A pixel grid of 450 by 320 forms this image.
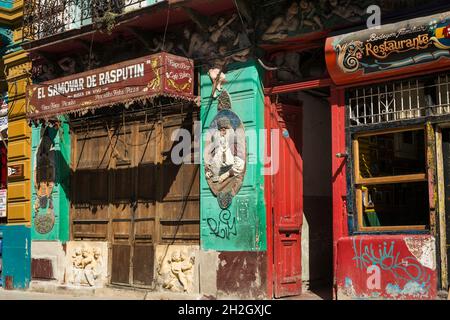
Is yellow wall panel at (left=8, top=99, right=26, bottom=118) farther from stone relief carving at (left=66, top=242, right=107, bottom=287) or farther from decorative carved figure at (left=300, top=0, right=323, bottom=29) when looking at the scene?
decorative carved figure at (left=300, top=0, right=323, bottom=29)

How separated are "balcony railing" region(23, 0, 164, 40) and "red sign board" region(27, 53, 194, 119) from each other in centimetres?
132

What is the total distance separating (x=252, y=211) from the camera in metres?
10.0

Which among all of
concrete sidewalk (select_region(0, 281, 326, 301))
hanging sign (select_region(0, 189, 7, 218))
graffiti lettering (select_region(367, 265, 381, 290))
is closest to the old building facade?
graffiti lettering (select_region(367, 265, 381, 290))

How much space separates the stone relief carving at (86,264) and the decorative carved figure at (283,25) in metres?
5.37

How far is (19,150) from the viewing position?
46.1ft

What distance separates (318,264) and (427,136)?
3800 mm

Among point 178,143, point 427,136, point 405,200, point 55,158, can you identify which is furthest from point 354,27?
point 55,158

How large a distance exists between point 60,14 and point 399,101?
24.8 feet

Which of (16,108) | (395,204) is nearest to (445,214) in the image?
(395,204)

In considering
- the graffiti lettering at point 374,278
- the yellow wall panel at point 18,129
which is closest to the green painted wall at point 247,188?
the graffiti lettering at point 374,278

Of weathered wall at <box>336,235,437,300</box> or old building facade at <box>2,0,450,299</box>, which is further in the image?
old building facade at <box>2,0,450,299</box>

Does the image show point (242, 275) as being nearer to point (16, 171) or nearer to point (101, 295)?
point (101, 295)

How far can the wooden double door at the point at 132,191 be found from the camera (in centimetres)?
1126

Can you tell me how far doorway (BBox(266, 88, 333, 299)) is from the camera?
1029 centimetres
